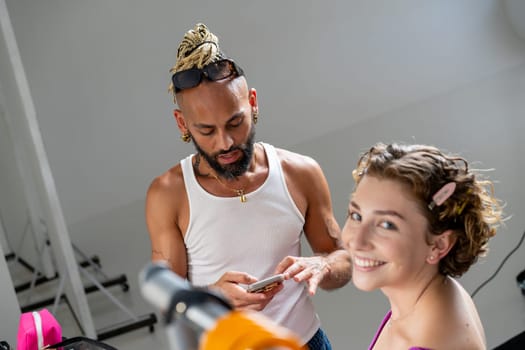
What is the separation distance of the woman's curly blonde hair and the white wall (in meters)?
3.10

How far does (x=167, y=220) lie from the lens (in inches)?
69.9

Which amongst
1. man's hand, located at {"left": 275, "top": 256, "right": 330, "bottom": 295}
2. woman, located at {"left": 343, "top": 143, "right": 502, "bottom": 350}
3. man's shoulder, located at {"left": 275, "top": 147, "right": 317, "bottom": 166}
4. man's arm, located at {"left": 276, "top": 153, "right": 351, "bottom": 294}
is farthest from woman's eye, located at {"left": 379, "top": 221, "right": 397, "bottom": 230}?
man's shoulder, located at {"left": 275, "top": 147, "right": 317, "bottom": 166}

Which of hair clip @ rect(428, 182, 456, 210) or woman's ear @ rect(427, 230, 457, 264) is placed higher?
hair clip @ rect(428, 182, 456, 210)

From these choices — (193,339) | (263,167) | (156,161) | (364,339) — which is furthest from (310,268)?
(156,161)

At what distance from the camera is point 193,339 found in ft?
1.69

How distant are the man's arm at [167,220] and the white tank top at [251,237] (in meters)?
0.03

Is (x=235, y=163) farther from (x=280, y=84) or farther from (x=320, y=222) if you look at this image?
(x=280, y=84)

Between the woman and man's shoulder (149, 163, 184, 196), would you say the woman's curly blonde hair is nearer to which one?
the woman

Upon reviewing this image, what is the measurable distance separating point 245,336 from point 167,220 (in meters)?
1.32

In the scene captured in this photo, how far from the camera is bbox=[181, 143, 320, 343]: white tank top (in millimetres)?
1764

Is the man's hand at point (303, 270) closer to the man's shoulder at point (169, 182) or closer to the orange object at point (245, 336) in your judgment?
the man's shoulder at point (169, 182)

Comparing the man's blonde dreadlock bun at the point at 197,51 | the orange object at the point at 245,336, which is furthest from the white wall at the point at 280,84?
the orange object at the point at 245,336

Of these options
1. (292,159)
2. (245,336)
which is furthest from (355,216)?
(245,336)

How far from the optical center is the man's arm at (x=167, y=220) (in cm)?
178
